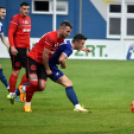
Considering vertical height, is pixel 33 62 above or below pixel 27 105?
above

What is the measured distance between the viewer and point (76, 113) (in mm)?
5613

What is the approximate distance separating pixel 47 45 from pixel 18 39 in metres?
1.88

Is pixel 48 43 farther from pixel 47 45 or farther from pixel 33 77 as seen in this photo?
pixel 33 77

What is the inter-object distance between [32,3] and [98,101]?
17.7 m

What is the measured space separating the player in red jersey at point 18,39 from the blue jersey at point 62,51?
1.15 meters

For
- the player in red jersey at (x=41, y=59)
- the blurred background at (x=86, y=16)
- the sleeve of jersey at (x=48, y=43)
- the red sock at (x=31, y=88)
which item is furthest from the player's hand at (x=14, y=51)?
the blurred background at (x=86, y=16)

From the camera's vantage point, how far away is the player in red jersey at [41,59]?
5496 millimetres

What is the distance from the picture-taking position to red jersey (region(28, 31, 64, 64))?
5.49m

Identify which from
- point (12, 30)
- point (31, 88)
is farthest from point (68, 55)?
point (12, 30)

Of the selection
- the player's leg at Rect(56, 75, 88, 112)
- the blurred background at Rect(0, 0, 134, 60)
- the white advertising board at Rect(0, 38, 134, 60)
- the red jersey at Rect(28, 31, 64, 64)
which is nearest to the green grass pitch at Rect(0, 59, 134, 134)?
the player's leg at Rect(56, 75, 88, 112)

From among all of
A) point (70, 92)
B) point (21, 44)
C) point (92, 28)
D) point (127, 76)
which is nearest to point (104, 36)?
point (92, 28)

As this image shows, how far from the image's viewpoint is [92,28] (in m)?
23.9

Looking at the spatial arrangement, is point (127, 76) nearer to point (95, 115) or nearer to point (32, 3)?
point (95, 115)

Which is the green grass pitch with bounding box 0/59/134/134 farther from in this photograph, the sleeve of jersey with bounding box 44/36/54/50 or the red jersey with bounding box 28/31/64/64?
the sleeve of jersey with bounding box 44/36/54/50
